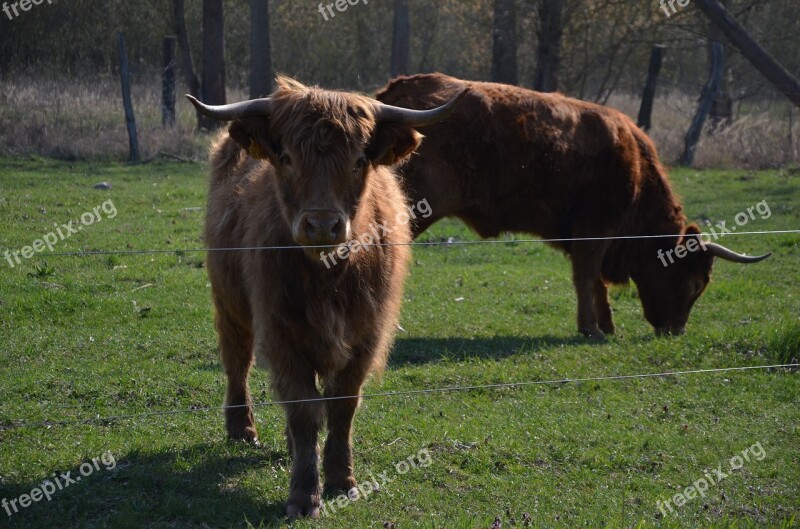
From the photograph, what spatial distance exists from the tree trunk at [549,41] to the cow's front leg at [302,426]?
61.0 ft

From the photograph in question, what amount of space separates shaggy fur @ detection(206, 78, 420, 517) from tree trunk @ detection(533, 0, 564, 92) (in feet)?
59.1

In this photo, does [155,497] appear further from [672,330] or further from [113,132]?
[113,132]

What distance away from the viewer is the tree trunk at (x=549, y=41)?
22453 mm

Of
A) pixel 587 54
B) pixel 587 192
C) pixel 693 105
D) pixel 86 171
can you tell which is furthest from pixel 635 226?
pixel 693 105

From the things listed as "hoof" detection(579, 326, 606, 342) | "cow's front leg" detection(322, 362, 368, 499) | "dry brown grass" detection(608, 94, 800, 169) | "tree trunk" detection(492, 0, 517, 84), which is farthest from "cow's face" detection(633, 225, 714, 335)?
"tree trunk" detection(492, 0, 517, 84)

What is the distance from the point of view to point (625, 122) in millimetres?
9977

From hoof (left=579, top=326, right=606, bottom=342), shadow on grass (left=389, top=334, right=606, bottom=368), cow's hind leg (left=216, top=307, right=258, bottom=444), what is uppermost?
cow's hind leg (left=216, top=307, right=258, bottom=444)

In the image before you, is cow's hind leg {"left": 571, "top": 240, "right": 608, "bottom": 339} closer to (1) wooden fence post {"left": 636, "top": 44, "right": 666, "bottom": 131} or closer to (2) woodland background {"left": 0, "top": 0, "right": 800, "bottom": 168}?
(2) woodland background {"left": 0, "top": 0, "right": 800, "bottom": 168}

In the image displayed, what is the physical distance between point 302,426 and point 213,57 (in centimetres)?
1952

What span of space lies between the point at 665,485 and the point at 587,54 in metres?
20.3

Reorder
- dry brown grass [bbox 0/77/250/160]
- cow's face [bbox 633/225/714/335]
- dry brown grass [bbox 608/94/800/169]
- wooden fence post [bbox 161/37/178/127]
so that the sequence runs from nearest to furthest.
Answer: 1. cow's face [bbox 633/225/714/335]
2. dry brown grass [bbox 0/77/250/160]
3. wooden fence post [bbox 161/37/178/127]
4. dry brown grass [bbox 608/94/800/169]

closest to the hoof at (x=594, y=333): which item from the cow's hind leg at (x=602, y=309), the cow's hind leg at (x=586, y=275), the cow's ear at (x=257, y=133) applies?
the cow's hind leg at (x=586, y=275)

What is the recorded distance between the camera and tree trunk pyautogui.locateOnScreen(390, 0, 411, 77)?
2706 centimetres

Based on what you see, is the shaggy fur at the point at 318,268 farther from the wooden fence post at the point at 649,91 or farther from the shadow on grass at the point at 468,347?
the wooden fence post at the point at 649,91
